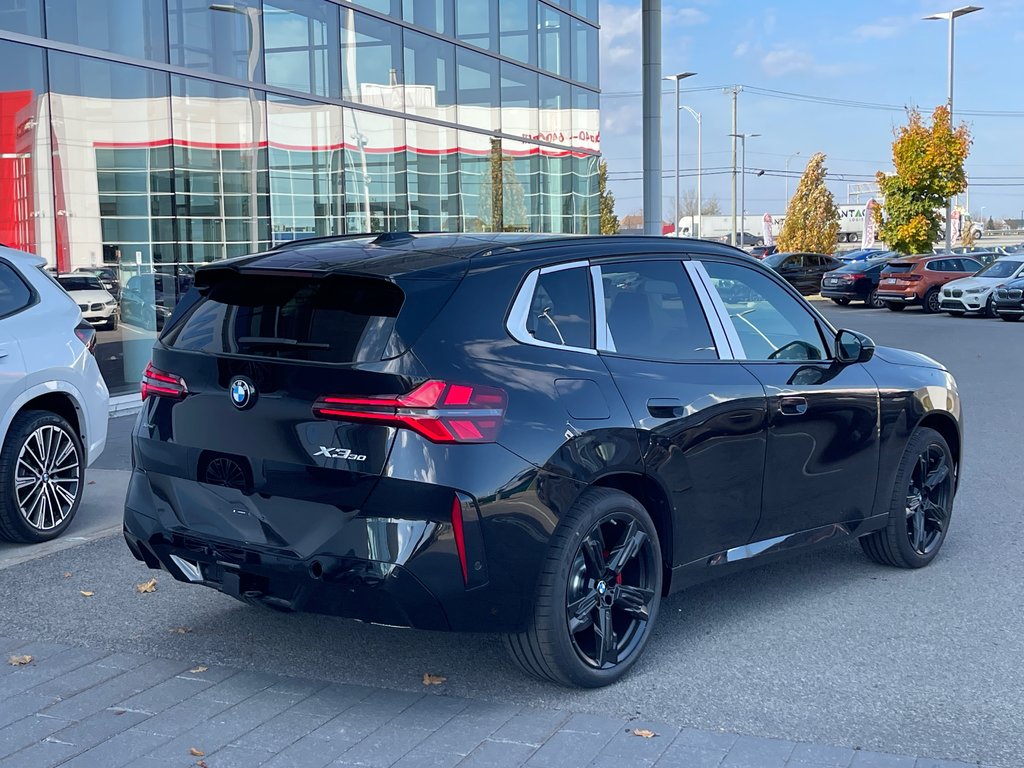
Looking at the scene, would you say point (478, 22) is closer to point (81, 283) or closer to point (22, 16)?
point (22, 16)

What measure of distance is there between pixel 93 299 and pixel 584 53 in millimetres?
15167

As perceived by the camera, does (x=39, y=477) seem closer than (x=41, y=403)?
Yes

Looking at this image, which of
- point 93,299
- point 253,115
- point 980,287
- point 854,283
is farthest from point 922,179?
point 93,299

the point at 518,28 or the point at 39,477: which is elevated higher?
the point at 518,28

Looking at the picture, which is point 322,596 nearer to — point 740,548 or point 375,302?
point 375,302

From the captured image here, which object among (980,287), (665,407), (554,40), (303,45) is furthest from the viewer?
(980,287)

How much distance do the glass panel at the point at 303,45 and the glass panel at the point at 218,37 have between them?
11.2 inches

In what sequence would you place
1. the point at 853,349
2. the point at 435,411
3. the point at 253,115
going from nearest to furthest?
the point at 435,411
the point at 853,349
the point at 253,115

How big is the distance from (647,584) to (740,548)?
631mm

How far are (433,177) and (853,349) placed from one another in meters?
16.2

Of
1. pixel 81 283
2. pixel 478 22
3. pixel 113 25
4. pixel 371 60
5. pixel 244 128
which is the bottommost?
pixel 81 283

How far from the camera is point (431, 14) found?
2091cm

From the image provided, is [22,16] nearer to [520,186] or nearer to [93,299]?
[93,299]

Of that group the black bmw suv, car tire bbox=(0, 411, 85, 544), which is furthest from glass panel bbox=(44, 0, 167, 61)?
the black bmw suv
